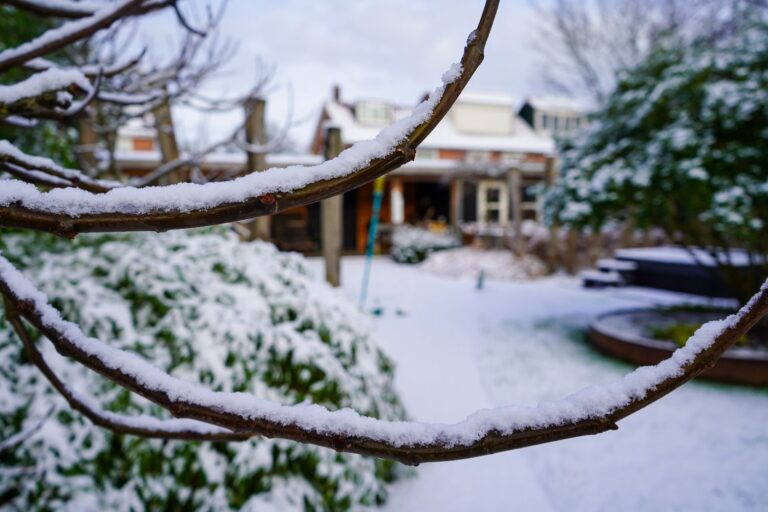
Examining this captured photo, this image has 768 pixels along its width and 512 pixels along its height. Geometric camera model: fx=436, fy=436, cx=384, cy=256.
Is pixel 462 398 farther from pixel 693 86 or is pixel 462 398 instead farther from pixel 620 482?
pixel 693 86

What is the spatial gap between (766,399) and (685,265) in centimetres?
506

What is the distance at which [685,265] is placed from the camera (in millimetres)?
8047

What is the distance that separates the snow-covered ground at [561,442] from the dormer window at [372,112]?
45.7 feet

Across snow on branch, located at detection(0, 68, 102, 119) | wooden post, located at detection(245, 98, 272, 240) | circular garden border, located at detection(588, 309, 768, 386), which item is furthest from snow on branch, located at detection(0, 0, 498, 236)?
wooden post, located at detection(245, 98, 272, 240)

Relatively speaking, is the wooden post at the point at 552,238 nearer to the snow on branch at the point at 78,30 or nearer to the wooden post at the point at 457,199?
the wooden post at the point at 457,199

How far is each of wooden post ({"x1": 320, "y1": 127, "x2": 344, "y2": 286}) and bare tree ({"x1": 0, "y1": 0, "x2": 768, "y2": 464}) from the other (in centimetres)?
425

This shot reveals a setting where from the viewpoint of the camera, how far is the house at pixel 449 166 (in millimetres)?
12719

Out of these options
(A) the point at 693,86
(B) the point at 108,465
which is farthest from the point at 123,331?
(A) the point at 693,86

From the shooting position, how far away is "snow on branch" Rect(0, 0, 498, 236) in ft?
1.50

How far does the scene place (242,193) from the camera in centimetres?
47

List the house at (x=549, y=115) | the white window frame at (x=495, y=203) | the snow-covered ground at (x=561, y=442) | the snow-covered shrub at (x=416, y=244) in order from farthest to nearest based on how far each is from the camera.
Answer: the house at (x=549, y=115)
the white window frame at (x=495, y=203)
the snow-covered shrub at (x=416, y=244)
the snow-covered ground at (x=561, y=442)

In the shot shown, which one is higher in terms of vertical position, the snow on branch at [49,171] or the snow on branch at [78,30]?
the snow on branch at [78,30]

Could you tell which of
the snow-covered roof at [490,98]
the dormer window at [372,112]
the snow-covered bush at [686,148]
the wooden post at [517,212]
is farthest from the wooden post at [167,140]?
the snow-covered roof at [490,98]

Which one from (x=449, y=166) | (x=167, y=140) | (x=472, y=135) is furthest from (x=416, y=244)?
(x=167, y=140)
